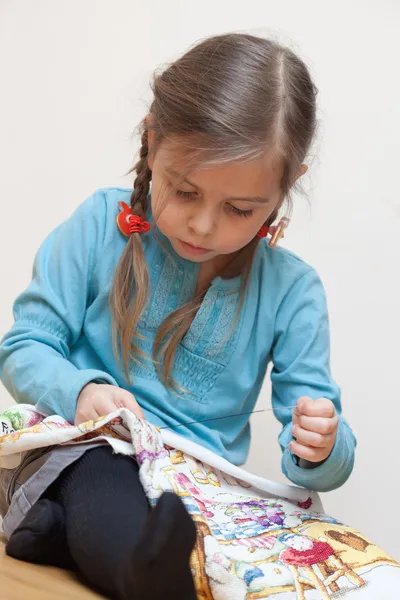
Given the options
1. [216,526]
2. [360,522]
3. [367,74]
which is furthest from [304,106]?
[360,522]

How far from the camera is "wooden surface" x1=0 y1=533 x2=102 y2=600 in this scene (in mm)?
673

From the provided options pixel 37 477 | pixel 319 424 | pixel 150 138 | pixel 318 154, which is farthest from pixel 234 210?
pixel 318 154

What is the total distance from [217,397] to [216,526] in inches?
9.6

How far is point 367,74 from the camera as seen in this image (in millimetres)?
1500

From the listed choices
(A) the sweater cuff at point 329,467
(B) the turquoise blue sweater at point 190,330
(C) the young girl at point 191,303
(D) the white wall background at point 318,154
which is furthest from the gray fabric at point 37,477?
(D) the white wall background at point 318,154

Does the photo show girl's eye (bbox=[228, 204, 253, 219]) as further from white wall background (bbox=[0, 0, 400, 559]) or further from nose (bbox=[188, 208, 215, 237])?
white wall background (bbox=[0, 0, 400, 559])

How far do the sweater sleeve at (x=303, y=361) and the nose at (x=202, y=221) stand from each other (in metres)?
0.21

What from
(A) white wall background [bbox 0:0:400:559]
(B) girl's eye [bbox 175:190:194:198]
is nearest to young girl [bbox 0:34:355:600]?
(B) girl's eye [bbox 175:190:194:198]

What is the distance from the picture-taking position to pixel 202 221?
0.88 meters

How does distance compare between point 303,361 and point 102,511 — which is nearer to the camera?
point 102,511

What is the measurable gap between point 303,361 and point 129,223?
0.28m

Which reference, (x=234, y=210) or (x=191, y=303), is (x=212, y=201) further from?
(x=191, y=303)

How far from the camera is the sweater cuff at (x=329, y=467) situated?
944 millimetres

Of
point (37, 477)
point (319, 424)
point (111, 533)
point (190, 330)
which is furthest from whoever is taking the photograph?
point (190, 330)
